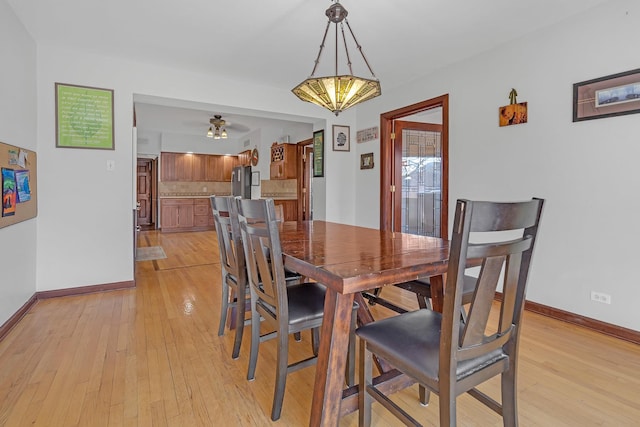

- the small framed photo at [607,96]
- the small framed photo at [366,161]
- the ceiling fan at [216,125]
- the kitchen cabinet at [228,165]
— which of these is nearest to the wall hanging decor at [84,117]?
the ceiling fan at [216,125]

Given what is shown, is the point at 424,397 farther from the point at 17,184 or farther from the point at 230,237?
the point at 17,184

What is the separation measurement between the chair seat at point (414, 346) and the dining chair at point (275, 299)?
0.24 metres

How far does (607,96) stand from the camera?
7.80 ft

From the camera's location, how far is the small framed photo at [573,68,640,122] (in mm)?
2260

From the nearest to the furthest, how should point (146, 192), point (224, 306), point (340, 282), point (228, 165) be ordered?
point (340, 282) → point (224, 306) → point (228, 165) → point (146, 192)

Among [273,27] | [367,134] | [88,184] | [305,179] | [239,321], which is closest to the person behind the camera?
[239,321]

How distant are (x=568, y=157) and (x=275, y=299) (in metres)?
2.57

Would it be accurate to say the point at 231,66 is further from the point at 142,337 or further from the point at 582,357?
the point at 582,357

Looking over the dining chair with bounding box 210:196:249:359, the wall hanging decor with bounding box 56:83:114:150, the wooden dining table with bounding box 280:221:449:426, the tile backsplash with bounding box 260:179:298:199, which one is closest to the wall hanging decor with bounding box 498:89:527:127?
the wooden dining table with bounding box 280:221:449:426

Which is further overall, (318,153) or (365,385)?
(318,153)

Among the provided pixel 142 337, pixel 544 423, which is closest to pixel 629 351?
pixel 544 423

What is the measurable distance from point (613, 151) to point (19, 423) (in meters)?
3.78

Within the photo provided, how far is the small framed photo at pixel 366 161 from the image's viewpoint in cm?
469

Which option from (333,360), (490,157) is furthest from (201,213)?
(333,360)
